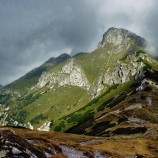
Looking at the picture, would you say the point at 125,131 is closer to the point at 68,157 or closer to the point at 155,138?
the point at 155,138

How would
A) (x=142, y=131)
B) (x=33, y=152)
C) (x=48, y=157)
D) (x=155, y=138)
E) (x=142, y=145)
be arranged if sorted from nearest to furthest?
(x=33, y=152) → (x=48, y=157) → (x=142, y=145) → (x=155, y=138) → (x=142, y=131)

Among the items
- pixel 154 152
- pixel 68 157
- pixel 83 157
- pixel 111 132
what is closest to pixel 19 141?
pixel 68 157

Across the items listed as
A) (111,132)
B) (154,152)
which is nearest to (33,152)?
(154,152)

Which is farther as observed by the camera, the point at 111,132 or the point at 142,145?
the point at 111,132

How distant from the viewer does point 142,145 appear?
118812 mm

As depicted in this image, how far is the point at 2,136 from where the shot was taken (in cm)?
4044

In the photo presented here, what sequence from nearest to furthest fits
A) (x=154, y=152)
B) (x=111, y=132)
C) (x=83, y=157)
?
(x=83, y=157)
(x=154, y=152)
(x=111, y=132)

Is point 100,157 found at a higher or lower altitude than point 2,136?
lower

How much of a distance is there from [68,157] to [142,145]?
72.4 meters

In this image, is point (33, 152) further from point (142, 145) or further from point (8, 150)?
point (142, 145)

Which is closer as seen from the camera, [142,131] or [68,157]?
[68,157]

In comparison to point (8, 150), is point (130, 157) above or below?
below

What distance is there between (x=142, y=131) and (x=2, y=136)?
435 ft

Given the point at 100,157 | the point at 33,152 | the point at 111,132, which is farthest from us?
the point at 111,132
